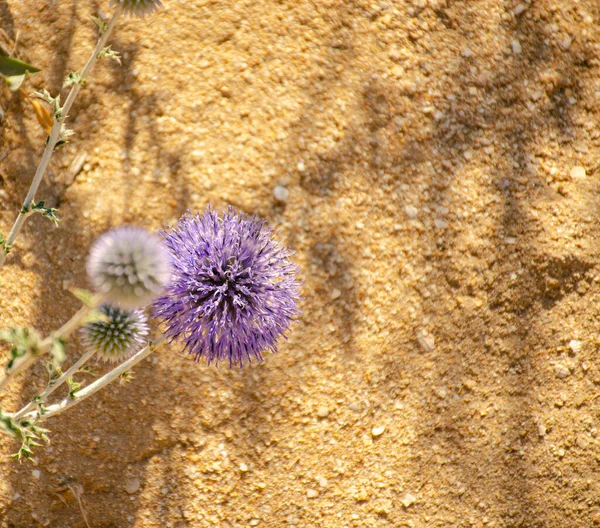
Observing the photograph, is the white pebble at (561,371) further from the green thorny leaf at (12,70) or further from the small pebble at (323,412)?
the green thorny leaf at (12,70)

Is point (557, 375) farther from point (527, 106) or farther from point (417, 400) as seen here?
point (527, 106)

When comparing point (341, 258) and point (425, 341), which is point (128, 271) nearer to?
point (341, 258)

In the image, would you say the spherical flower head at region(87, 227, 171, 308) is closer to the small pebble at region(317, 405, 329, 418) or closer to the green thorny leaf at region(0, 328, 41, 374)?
the green thorny leaf at region(0, 328, 41, 374)

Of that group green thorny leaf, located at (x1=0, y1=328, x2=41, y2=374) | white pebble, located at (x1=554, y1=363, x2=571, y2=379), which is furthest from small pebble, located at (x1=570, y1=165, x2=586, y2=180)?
green thorny leaf, located at (x1=0, y1=328, x2=41, y2=374)

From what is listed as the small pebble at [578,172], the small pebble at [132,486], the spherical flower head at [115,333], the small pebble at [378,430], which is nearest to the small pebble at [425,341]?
the small pebble at [378,430]

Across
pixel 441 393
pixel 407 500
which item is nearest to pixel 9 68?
pixel 441 393

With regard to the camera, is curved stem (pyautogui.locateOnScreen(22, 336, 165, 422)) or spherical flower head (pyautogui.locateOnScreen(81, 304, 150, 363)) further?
spherical flower head (pyautogui.locateOnScreen(81, 304, 150, 363))
